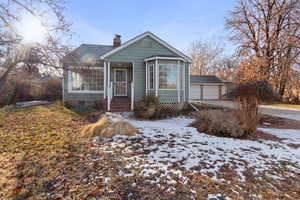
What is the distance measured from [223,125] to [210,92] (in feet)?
61.5

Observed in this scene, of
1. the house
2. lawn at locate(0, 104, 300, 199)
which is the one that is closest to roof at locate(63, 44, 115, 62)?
the house

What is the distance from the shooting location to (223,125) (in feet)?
17.0

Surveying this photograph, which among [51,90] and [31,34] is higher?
[31,34]

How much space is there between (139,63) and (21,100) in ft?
45.6

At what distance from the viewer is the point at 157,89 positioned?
31.4 ft

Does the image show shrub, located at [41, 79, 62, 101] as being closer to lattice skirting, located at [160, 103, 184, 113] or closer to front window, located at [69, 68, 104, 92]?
front window, located at [69, 68, 104, 92]

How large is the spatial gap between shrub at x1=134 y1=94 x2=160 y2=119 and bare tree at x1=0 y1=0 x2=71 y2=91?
4413mm

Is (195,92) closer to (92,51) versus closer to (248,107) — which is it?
(92,51)

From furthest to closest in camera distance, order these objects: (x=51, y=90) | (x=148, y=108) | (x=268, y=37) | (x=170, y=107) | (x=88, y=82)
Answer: (x=268, y=37), (x=51, y=90), (x=88, y=82), (x=170, y=107), (x=148, y=108)

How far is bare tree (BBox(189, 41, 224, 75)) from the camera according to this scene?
3306 centimetres

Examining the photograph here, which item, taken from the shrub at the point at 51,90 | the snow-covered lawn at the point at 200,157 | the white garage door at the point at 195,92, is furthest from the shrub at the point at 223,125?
the shrub at the point at 51,90

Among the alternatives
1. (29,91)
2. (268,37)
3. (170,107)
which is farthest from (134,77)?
(268,37)

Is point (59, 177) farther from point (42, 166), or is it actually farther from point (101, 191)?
point (101, 191)

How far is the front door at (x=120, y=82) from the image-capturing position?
11.5 metres
